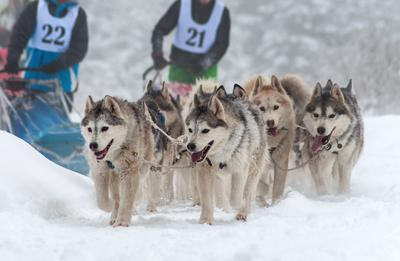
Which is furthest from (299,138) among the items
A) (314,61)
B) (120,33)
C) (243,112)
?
(120,33)

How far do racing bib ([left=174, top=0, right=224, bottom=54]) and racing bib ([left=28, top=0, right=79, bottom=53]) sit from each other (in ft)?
4.78

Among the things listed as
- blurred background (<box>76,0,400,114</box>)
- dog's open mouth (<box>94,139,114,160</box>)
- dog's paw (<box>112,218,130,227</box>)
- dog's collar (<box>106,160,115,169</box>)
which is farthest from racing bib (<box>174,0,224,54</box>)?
blurred background (<box>76,0,400,114</box>)

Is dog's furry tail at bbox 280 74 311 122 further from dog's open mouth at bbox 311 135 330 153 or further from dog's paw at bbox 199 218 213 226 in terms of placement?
dog's paw at bbox 199 218 213 226

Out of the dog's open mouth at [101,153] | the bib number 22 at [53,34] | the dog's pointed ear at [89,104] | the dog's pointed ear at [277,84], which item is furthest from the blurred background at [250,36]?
the dog's open mouth at [101,153]

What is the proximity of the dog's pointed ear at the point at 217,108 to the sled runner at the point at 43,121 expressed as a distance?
6.71ft

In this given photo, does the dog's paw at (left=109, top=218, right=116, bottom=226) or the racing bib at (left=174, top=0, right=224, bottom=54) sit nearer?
the dog's paw at (left=109, top=218, right=116, bottom=226)


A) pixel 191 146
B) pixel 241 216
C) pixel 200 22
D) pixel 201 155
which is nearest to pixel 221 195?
pixel 241 216

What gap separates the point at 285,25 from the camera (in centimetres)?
2814

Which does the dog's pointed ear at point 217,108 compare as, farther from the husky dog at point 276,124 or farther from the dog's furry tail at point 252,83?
the dog's furry tail at point 252,83

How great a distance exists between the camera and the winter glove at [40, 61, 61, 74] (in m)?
6.45

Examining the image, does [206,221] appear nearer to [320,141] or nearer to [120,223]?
[120,223]

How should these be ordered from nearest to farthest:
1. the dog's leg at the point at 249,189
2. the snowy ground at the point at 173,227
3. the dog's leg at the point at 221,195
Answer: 1. the snowy ground at the point at 173,227
2. the dog's leg at the point at 249,189
3. the dog's leg at the point at 221,195

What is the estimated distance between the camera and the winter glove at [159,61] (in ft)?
23.5

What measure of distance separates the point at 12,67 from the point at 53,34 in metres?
0.58
